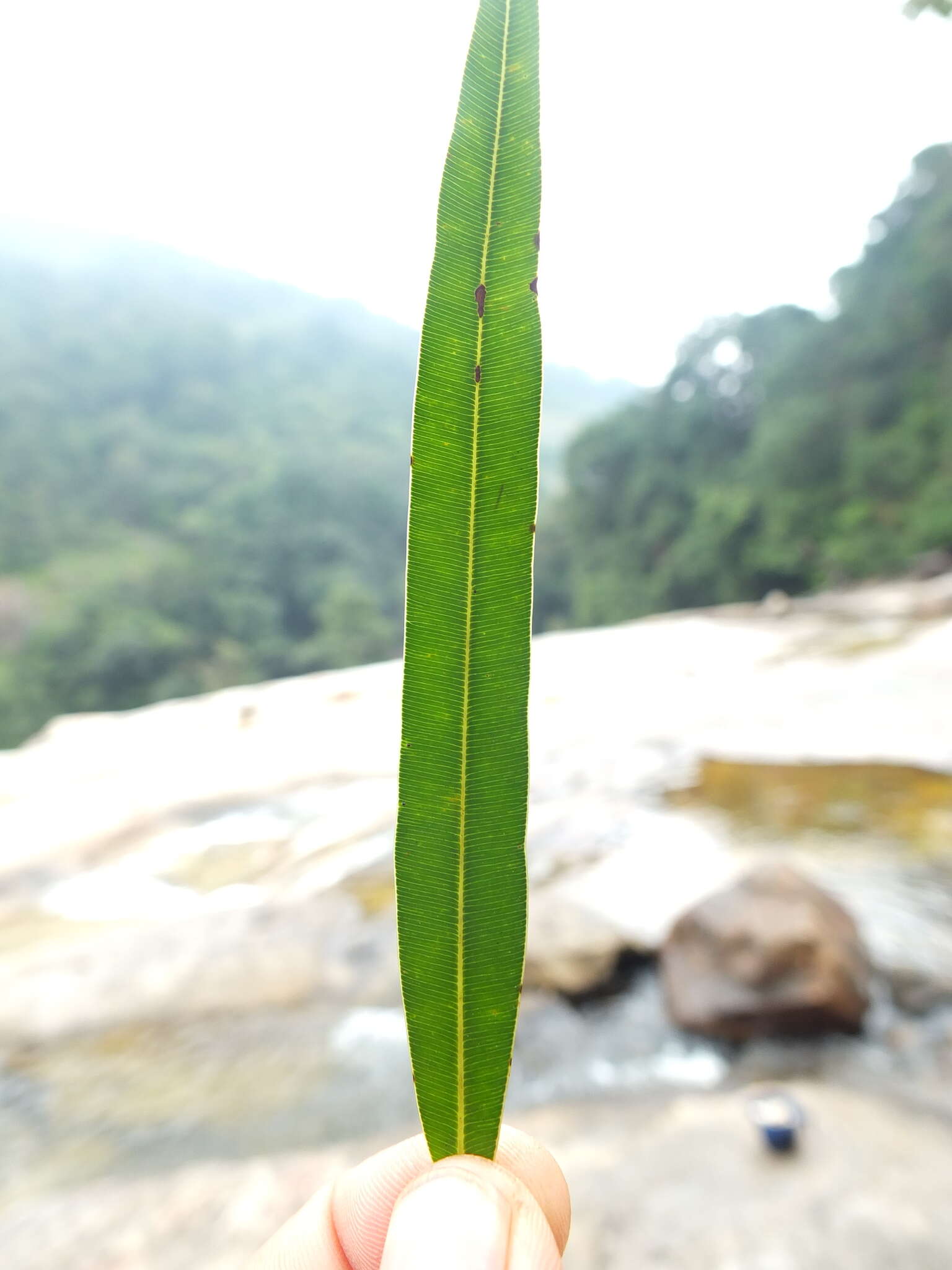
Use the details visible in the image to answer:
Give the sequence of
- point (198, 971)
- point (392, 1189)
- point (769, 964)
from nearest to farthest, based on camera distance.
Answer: point (392, 1189) → point (769, 964) → point (198, 971)

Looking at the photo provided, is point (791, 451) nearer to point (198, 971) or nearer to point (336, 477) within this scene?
point (198, 971)

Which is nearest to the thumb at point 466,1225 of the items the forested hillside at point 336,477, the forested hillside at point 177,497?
the forested hillside at point 336,477

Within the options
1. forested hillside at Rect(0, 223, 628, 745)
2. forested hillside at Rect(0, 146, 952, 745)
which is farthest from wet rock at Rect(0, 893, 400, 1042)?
forested hillside at Rect(0, 223, 628, 745)

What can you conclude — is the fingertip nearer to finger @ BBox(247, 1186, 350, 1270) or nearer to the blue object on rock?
finger @ BBox(247, 1186, 350, 1270)

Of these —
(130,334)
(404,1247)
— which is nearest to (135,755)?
(404,1247)

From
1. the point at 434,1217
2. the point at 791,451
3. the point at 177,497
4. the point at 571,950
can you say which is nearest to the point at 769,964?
the point at 571,950

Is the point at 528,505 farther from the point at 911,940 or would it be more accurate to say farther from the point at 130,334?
the point at 130,334
